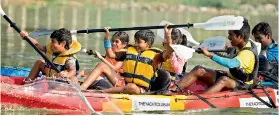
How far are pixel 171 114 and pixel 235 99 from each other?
782 mm

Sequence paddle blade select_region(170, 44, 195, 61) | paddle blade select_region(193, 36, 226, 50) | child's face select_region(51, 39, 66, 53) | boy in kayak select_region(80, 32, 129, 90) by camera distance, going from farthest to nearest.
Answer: paddle blade select_region(193, 36, 226, 50), child's face select_region(51, 39, 66, 53), boy in kayak select_region(80, 32, 129, 90), paddle blade select_region(170, 44, 195, 61)

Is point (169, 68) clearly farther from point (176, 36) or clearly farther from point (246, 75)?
point (246, 75)

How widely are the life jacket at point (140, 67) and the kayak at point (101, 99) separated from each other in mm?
163

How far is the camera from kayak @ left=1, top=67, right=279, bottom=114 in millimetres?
8281

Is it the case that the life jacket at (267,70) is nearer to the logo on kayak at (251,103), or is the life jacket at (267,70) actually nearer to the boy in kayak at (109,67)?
the logo on kayak at (251,103)

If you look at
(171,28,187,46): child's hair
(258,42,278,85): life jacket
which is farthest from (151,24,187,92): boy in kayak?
(258,42,278,85): life jacket

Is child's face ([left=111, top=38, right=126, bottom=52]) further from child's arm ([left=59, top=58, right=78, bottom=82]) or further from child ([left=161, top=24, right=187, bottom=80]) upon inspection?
child's arm ([left=59, top=58, right=78, bottom=82])

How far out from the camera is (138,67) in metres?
8.66

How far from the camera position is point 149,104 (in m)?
8.69

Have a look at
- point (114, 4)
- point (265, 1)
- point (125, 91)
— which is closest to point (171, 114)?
point (125, 91)

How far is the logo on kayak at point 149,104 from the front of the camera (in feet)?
28.3

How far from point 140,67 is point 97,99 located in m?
0.55

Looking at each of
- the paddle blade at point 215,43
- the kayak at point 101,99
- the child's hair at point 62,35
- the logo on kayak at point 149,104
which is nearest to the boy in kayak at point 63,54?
the child's hair at point 62,35

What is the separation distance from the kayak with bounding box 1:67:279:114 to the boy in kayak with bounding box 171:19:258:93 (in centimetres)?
11
